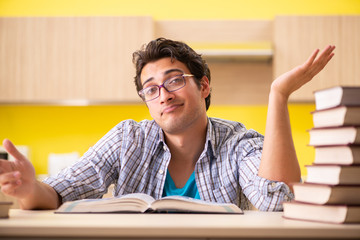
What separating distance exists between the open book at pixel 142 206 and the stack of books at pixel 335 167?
20 centimetres

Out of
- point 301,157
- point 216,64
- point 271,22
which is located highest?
point 271,22

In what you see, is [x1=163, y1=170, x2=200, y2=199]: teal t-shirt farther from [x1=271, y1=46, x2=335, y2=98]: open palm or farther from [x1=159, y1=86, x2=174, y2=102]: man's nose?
[x1=271, y1=46, x2=335, y2=98]: open palm

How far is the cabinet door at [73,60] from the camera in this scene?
3.56 m

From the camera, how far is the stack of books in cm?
96

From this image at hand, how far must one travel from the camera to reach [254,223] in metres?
0.93

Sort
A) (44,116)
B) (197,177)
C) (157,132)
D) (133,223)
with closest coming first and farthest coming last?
1. (133,223)
2. (197,177)
3. (157,132)
4. (44,116)

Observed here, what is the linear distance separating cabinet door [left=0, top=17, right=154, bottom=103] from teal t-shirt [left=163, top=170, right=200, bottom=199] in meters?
1.83

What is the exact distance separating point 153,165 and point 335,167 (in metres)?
0.96

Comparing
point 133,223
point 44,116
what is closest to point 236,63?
point 44,116

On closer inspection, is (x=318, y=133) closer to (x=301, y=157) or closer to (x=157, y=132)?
(x=157, y=132)

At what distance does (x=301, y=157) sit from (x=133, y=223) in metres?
3.17

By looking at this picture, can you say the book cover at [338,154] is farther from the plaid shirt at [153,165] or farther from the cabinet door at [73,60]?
the cabinet door at [73,60]

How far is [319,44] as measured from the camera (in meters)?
3.58

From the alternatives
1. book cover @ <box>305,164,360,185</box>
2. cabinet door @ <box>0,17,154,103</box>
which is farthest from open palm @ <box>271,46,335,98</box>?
cabinet door @ <box>0,17,154,103</box>
